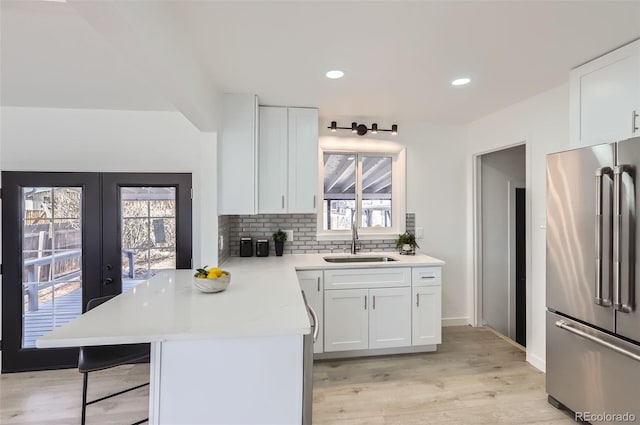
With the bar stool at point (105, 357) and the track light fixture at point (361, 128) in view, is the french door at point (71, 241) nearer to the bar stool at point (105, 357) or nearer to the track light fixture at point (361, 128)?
the bar stool at point (105, 357)

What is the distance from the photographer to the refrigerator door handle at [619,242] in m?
1.67

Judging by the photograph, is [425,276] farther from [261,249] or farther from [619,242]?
[261,249]

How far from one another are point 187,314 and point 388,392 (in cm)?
171

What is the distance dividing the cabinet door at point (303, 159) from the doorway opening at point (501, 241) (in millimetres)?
1983

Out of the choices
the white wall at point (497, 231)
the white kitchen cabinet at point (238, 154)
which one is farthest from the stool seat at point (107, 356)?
the white wall at point (497, 231)

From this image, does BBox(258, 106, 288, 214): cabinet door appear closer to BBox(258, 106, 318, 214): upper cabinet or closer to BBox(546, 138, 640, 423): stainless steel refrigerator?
BBox(258, 106, 318, 214): upper cabinet

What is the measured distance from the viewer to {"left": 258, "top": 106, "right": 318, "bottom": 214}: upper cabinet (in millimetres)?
2965

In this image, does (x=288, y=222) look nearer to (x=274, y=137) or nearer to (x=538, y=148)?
(x=274, y=137)

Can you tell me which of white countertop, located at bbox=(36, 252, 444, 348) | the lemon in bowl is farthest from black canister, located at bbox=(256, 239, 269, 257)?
the lemon in bowl

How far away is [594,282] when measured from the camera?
73.4 inches

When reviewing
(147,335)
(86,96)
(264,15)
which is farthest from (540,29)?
(86,96)

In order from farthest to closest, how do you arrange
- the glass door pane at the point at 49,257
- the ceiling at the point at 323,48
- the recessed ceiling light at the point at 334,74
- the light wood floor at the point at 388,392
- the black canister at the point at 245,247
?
the black canister at the point at 245,247, the glass door pane at the point at 49,257, the recessed ceiling light at the point at 334,74, the light wood floor at the point at 388,392, the ceiling at the point at 323,48

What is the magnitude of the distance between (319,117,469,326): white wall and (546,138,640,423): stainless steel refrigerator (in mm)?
1461

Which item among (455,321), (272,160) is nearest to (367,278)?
(272,160)
